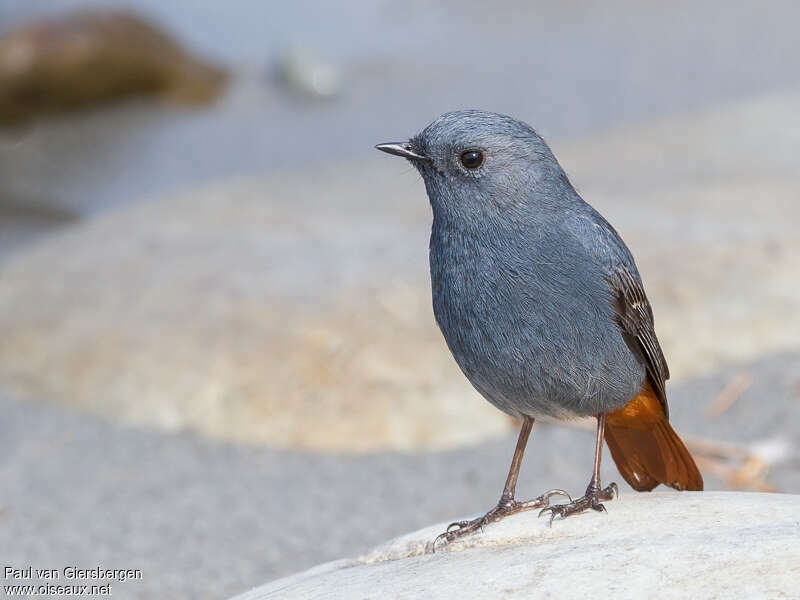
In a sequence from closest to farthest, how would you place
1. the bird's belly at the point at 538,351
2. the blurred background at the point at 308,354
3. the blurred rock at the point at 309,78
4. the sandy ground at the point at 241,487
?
the bird's belly at the point at 538,351 → the sandy ground at the point at 241,487 → the blurred background at the point at 308,354 → the blurred rock at the point at 309,78

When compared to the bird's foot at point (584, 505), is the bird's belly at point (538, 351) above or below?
above

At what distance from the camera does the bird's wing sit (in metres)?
3.67

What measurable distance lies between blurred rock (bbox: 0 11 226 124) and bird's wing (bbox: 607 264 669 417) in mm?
9293

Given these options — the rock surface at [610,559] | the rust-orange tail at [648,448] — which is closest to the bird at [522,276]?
the rock surface at [610,559]

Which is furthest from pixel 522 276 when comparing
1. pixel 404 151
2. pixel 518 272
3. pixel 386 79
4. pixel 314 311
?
pixel 386 79

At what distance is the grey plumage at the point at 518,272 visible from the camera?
3.51 m

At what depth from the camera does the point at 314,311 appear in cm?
639

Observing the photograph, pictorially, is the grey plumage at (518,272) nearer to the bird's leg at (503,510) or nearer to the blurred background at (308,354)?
the bird's leg at (503,510)

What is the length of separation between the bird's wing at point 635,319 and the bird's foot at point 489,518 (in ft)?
1.61

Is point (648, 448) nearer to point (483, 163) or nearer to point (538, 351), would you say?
point (538, 351)

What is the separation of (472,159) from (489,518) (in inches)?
44.2

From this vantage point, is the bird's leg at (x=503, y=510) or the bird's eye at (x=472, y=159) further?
the bird's leg at (x=503, y=510)

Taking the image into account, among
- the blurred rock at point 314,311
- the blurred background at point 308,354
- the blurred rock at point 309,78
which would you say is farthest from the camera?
the blurred rock at point 309,78

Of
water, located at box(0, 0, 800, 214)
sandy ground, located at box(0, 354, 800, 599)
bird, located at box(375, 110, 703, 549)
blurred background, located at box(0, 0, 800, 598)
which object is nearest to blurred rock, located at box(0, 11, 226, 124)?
water, located at box(0, 0, 800, 214)
